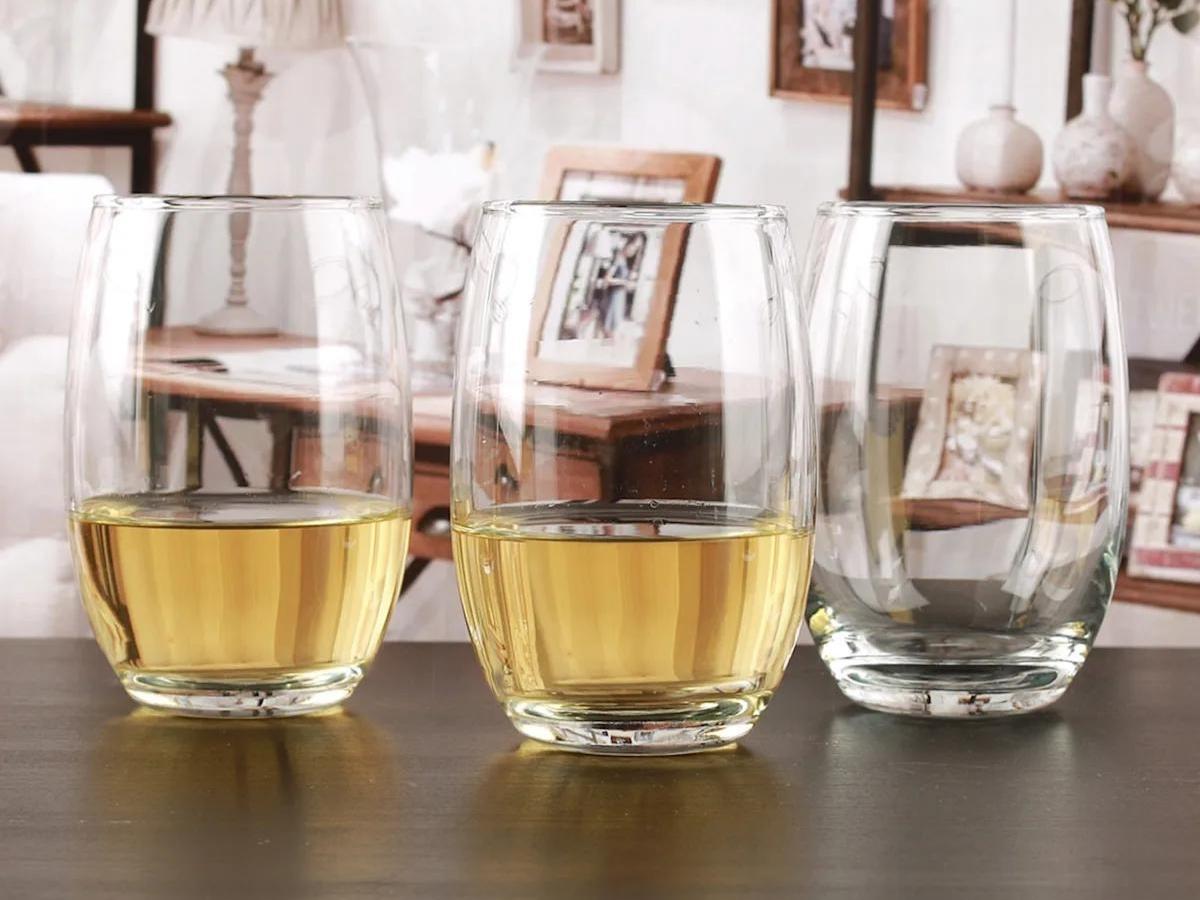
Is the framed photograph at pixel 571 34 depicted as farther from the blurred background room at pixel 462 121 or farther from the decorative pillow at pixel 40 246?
the decorative pillow at pixel 40 246

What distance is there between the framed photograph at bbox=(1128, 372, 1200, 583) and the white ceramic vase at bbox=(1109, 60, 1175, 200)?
0.21 m

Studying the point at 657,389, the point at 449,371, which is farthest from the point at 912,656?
the point at 449,371

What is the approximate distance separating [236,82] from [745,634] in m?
1.87

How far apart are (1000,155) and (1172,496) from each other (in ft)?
1.32

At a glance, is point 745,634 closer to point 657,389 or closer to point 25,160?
point 657,389

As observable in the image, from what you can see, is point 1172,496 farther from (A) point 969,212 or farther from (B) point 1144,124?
(A) point 969,212

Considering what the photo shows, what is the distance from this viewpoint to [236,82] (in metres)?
2.23

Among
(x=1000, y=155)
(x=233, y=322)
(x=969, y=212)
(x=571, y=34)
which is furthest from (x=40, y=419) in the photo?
(x=969, y=212)

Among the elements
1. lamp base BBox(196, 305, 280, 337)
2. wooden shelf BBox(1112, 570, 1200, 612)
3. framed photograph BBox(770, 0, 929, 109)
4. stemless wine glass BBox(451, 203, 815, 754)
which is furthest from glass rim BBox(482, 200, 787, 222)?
framed photograph BBox(770, 0, 929, 109)

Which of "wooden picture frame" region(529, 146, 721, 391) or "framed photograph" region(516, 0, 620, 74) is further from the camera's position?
"framed photograph" region(516, 0, 620, 74)

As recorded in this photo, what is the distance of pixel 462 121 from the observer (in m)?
2.23

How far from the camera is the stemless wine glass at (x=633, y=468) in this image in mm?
475

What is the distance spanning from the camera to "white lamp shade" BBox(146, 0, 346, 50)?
217cm

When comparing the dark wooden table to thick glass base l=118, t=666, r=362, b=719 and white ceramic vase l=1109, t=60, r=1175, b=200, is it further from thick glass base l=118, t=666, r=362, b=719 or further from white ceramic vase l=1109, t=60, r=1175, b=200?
white ceramic vase l=1109, t=60, r=1175, b=200
